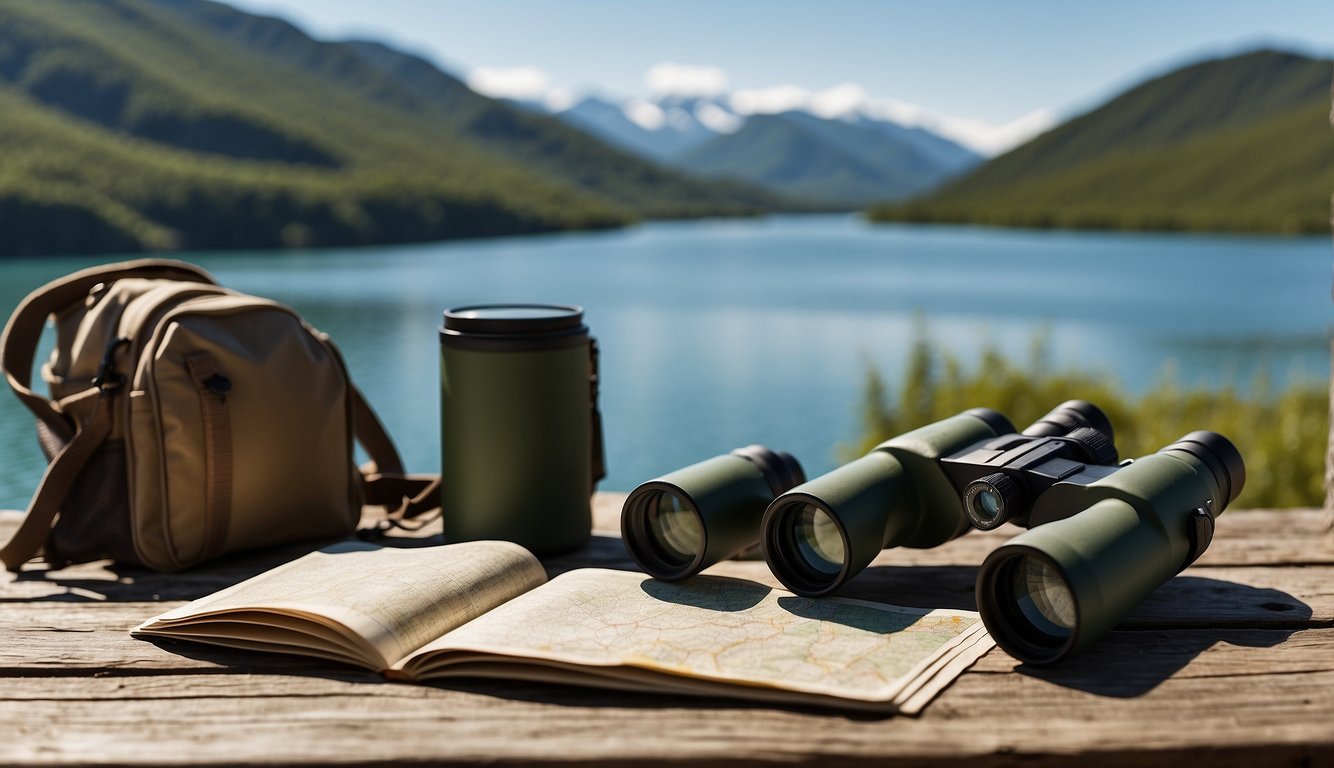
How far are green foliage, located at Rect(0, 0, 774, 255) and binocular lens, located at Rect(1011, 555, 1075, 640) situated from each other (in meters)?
47.5

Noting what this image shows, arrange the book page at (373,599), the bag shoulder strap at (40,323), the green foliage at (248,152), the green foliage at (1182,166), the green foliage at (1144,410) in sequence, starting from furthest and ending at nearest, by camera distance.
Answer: the green foliage at (1182,166)
the green foliage at (248,152)
the green foliage at (1144,410)
the bag shoulder strap at (40,323)
the book page at (373,599)

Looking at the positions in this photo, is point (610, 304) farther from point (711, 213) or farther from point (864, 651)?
point (711, 213)

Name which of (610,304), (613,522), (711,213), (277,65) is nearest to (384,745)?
(613,522)

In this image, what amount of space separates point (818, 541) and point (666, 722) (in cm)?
57

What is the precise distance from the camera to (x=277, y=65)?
424 ft

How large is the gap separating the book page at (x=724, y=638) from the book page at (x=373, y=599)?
6 centimetres

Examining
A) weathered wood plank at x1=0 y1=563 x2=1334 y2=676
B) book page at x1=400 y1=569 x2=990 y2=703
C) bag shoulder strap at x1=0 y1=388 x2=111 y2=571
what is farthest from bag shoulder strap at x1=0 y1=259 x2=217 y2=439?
book page at x1=400 y1=569 x2=990 y2=703

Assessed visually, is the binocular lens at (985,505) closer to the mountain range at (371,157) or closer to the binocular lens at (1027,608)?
the binocular lens at (1027,608)

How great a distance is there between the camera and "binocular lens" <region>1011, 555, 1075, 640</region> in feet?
5.36

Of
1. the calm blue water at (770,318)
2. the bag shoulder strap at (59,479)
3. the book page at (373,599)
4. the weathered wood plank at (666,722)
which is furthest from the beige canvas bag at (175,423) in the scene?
the calm blue water at (770,318)

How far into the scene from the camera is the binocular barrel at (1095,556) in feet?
5.11

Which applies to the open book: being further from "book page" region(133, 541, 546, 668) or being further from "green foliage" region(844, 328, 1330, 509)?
"green foliage" region(844, 328, 1330, 509)

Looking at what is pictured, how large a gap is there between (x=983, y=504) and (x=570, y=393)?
857 mm

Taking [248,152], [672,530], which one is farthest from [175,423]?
[248,152]
